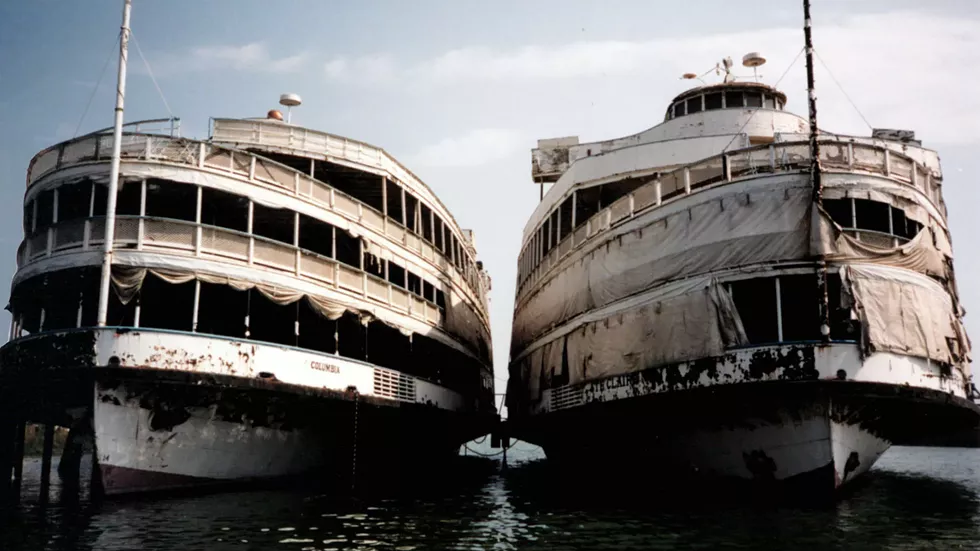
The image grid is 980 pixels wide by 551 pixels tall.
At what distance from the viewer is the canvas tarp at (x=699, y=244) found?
15.9 m

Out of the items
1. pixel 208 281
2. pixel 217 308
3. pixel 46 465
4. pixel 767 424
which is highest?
pixel 208 281

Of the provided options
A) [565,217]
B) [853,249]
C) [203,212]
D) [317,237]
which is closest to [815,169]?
[853,249]

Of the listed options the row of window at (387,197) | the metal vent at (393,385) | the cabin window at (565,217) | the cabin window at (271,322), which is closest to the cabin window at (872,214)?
the cabin window at (565,217)

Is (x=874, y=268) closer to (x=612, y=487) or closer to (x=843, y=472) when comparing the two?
(x=843, y=472)

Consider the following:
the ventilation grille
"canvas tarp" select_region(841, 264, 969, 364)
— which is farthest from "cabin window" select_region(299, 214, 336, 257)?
"canvas tarp" select_region(841, 264, 969, 364)

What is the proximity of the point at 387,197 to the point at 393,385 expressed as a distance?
609 cm

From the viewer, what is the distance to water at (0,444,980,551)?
1102cm

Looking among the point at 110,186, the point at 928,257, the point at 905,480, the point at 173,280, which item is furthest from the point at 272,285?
the point at 905,480

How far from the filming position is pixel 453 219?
2947cm

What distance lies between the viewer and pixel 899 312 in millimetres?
15297

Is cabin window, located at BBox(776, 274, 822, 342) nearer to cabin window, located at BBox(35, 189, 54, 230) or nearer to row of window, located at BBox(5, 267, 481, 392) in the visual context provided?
row of window, located at BBox(5, 267, 481, 392)

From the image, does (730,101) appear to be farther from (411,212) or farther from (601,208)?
(411,212)

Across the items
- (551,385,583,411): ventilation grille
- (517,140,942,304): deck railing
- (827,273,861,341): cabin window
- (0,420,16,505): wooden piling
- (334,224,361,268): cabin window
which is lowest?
(0,420,16,505): wooden piling

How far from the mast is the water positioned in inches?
145
